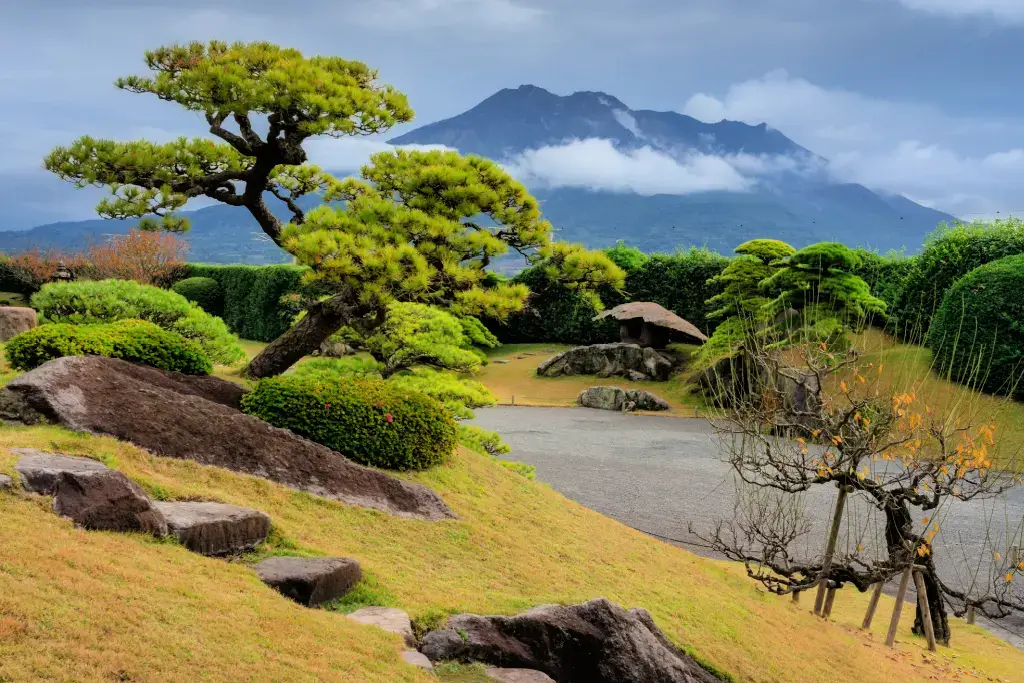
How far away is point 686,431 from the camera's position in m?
18.4

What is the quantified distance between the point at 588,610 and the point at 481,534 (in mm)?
2336

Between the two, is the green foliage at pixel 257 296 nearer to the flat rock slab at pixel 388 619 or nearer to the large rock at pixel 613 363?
the large rock at pixel 613 363

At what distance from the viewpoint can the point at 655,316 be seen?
24.5 metres

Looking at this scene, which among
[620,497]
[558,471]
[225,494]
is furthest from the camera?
[558,471]

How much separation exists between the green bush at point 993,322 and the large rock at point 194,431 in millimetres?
14123

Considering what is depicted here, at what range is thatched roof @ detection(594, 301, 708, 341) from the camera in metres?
24.3

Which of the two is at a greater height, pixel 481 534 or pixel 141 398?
pixel 141 398

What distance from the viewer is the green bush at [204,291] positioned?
3459 cm

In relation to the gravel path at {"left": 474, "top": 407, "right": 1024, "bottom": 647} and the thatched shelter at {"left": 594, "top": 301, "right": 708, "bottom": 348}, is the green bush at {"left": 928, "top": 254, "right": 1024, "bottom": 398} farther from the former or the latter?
the thatched shelter at {"left": 594, "top": 301, "right": 708, "bottom": 348}

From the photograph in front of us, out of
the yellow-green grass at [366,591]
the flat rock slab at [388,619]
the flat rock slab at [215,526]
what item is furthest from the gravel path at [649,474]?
the flat rock slab at [215,526]

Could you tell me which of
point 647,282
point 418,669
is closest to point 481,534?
point 418,669

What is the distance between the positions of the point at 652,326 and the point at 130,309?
16704 mm

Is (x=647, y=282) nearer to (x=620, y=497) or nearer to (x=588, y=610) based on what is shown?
(x=620, y=497)

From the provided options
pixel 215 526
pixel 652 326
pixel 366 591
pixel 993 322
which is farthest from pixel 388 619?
pixel 652 326
